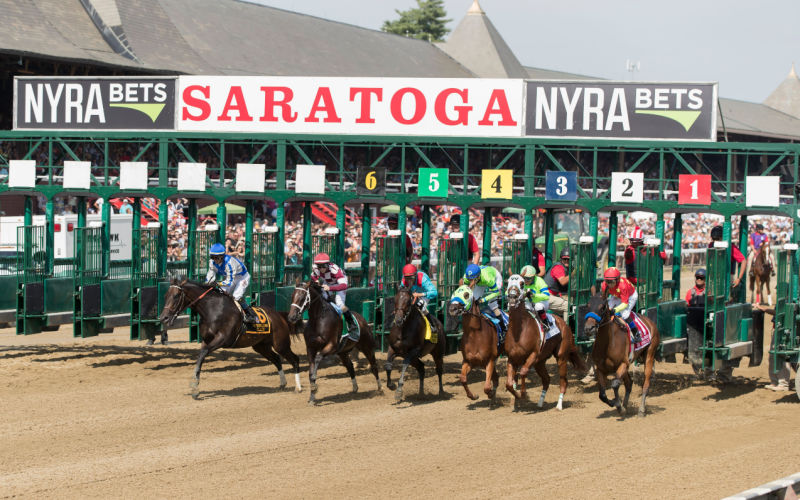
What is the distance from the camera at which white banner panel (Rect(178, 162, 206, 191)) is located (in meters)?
15.6

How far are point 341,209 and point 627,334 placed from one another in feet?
18.1

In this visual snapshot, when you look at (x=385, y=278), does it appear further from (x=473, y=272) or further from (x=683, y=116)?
(x=683, y=116)

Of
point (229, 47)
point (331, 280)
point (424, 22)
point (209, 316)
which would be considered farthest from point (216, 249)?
point (424, 22)

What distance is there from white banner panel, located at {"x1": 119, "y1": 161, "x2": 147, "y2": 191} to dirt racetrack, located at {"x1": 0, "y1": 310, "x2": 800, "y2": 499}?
2.85 meters

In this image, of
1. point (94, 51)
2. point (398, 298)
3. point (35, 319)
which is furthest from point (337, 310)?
point (94, 51)

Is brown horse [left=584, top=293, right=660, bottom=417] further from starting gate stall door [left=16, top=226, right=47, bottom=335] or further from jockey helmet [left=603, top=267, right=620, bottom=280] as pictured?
starting gate stall door [left=16, top=226, right=47, bottom=335]

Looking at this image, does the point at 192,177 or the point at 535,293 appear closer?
the point at 535,293

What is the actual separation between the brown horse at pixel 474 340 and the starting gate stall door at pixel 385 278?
106 inches

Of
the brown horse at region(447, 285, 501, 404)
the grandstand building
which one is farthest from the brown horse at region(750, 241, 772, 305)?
the brown horse at region(447, 285, 501, 404)

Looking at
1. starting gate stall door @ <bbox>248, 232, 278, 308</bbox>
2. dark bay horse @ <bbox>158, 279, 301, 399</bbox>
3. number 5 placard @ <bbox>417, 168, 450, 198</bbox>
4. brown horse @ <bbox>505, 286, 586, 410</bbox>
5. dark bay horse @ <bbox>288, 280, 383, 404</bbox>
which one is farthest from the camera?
starting gate stall door @ <bbox>248, 232, 278, 308</bbox>

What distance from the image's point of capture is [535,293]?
39.4ft

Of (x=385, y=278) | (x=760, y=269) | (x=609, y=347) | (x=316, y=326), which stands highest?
(x=760, y=269)

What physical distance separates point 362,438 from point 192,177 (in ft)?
22.1

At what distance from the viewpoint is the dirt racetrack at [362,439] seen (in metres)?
8.52
